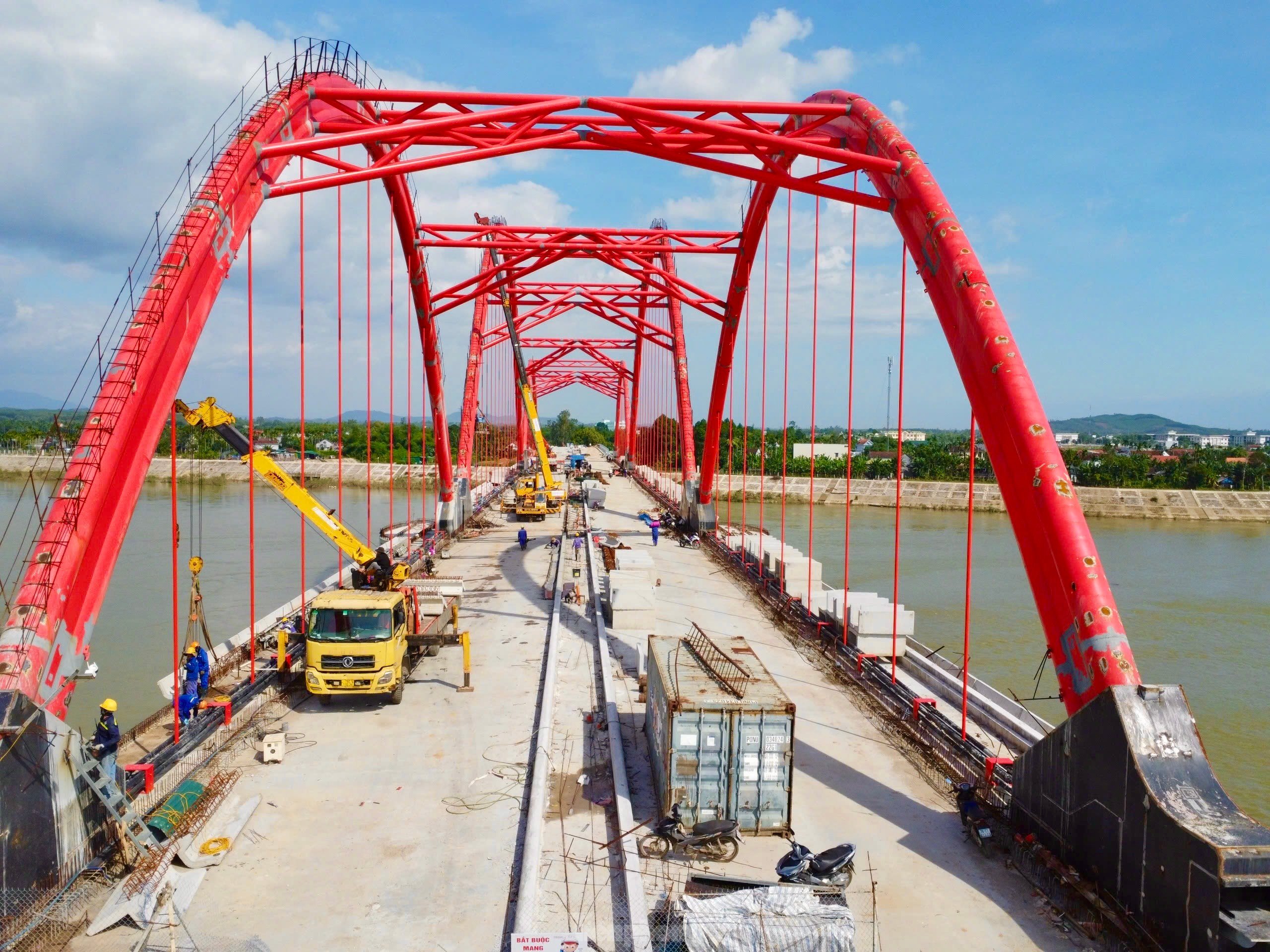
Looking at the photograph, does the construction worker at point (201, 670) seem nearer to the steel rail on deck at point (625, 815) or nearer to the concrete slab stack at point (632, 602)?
the steel rail on deck at point (625, 815)

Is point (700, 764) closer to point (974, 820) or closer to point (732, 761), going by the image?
point (732, 761)

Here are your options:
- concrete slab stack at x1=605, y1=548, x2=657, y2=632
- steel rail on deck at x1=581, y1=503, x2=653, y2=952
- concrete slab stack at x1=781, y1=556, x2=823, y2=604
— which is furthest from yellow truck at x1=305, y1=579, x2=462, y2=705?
concrete slab stack at x1=781, y1=556, x2=823, y2=604

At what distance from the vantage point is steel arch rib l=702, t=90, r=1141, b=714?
29.9 ft

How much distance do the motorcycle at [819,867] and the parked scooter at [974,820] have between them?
5.63 feet

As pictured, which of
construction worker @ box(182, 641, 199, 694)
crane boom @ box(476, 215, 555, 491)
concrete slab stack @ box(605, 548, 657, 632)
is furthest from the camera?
crane boom @ box(476, 215, 555, 491)

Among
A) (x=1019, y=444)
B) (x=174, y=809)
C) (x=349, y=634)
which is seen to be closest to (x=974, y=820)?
(x=1019, y=444)

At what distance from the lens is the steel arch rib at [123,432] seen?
8.74 m

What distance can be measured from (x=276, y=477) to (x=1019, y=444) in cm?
1285

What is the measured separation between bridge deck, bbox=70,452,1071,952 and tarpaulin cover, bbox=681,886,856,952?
2.00ft

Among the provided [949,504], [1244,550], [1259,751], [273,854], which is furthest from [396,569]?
[949,504]

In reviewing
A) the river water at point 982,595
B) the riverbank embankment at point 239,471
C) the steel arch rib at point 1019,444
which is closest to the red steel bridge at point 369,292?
the steel arch rib at point 1019,444

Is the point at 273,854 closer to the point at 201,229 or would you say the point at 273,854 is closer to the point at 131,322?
the point at 131,322

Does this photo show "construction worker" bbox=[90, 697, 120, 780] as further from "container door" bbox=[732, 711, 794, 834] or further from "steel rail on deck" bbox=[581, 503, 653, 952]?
"container door" bbox=[732, 711, 794, 834]

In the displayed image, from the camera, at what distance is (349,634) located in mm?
13367
